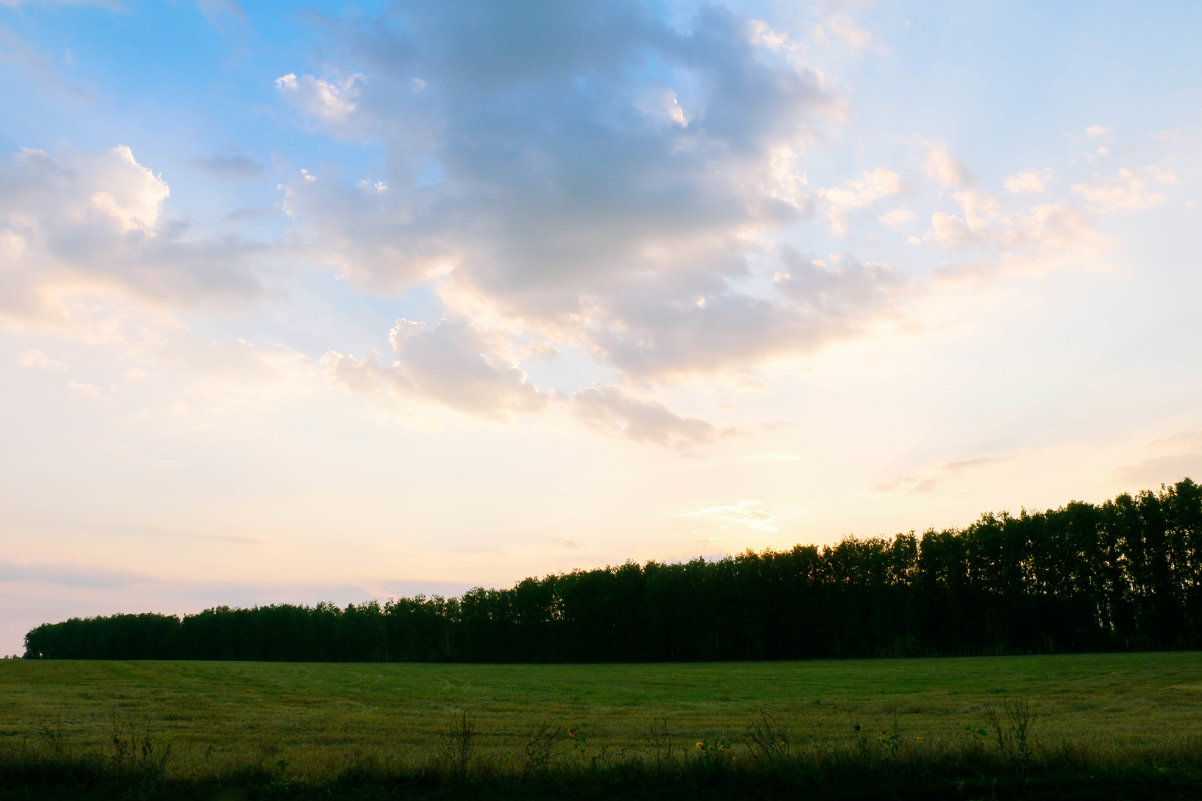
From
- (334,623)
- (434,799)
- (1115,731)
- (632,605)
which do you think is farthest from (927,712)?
(334,623)

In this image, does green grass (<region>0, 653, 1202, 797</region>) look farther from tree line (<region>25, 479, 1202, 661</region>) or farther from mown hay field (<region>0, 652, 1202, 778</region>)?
tree line (<region>25, 479, 1202, 661</region>)

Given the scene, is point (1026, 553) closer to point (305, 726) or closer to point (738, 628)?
point (738, 628)

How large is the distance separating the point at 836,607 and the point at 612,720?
81747mm

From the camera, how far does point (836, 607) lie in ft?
323

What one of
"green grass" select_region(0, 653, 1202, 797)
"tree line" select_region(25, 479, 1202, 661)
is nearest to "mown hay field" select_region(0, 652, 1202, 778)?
"green grass" select_region(0, 653, 1202, 797)

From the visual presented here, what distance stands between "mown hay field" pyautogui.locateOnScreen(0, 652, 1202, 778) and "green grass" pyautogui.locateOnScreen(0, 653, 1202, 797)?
0.10 m

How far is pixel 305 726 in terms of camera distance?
22734 millimetres

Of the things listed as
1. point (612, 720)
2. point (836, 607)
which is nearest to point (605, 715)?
point (612, 720)

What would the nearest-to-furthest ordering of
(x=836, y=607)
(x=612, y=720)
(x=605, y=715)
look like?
(x=612, y=720) → (x=605, y=715) → (x=836, y=607)

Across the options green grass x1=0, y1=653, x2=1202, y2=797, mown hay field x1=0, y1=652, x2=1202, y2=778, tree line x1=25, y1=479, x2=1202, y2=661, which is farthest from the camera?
tree line x1=25, y1=479, x2=1202, y2=661

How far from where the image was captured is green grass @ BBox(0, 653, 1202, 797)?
1198cm

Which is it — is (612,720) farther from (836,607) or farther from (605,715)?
(836,607)

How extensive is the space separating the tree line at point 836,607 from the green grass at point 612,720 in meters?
30.2

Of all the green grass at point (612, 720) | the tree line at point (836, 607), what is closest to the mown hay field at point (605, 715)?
the green grass at point (612, 720)
